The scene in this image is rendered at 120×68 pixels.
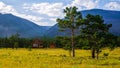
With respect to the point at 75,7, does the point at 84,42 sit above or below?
below

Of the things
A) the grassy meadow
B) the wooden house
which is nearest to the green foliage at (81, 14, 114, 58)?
the grassy meadow

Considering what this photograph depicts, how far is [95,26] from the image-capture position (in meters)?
68.1

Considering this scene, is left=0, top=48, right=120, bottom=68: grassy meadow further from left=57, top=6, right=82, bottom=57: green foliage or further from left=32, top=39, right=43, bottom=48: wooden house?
left=32, top=39, right=43, bottom=48: wooden house

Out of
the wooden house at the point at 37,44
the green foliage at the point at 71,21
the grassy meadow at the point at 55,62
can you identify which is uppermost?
the green foliage at the point at 71,21

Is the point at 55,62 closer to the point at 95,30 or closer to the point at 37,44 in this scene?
the point at 95,30

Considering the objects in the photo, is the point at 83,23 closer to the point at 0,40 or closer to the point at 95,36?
the point at 95,36

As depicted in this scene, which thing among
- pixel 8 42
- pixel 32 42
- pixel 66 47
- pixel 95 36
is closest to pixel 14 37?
pixel 8 42

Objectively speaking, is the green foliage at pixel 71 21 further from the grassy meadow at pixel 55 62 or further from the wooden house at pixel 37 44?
the wooden house at pixel 37 44

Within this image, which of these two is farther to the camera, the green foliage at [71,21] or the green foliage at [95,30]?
the green foliage at [71,21]

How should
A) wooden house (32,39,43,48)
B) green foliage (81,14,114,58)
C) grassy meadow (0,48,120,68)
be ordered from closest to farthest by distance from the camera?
grassy meadow (0,48,120,68)
green foliage (81,14,114,58)
wooden house (32,39,43,48)

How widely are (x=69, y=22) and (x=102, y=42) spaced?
480 inches

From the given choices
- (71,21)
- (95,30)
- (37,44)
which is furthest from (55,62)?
(37,44)

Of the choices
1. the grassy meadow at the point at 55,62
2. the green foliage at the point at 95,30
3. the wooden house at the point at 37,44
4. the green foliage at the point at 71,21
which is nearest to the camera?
the grassy meadow at the point at 55,62

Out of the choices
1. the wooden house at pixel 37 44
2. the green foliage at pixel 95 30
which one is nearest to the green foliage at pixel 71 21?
the green foliage at pixel 95 30
